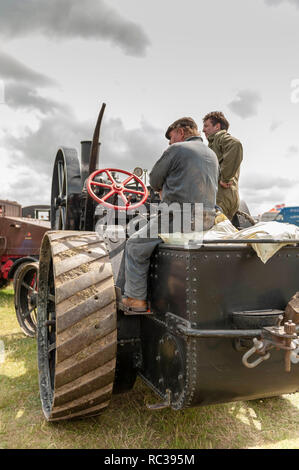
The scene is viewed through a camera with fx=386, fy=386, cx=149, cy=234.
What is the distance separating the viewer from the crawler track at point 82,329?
212cm

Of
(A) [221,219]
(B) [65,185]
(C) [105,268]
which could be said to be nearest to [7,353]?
(B) [65,185]

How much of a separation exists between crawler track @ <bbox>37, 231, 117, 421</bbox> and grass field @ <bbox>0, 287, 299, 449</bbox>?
188mm

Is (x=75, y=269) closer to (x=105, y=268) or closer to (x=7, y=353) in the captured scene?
(x=105, y=268)

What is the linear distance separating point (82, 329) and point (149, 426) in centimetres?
92

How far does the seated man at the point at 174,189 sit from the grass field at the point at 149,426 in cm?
83

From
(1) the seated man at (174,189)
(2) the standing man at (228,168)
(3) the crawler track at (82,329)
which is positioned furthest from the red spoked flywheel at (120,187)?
(3) the crawler track at (82,329)

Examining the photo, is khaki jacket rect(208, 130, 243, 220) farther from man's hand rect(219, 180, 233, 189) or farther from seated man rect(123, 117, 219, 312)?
seated man rect(123, 117, 219, 312)

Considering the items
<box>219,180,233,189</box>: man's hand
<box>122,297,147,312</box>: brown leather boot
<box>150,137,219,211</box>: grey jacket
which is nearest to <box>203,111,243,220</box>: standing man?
<box>219,180,233,189</box>: man's hand

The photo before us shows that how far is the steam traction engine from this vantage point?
1932 millimetres

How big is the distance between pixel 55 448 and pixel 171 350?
96cm

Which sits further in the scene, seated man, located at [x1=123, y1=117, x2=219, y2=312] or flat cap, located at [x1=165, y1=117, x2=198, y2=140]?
flat cap, located at [x1=165, y1=117, x2=198, y2=140]

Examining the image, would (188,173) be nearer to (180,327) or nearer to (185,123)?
(185,123)

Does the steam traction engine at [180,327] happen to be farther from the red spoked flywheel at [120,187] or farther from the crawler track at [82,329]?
the red spoked flywheel at [120,187]

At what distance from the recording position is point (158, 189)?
2.67m
